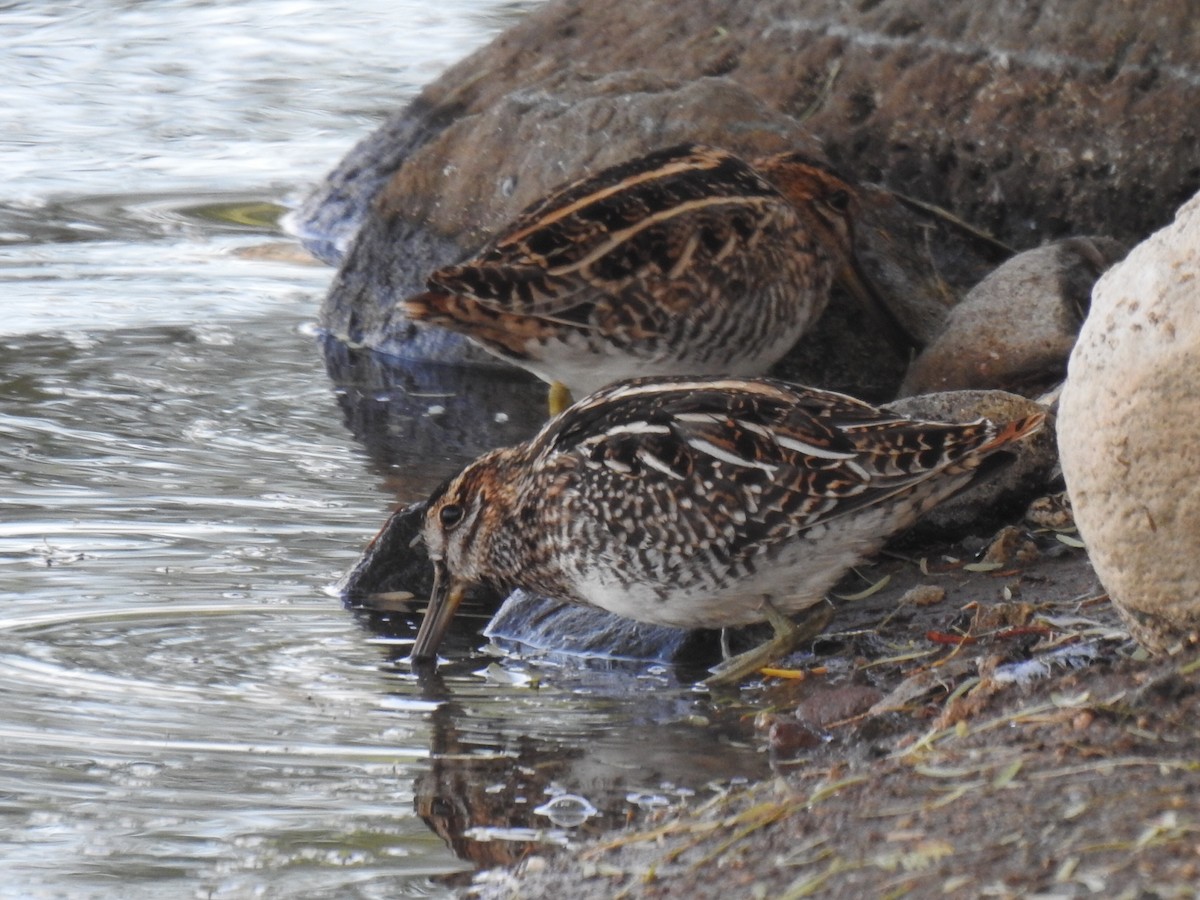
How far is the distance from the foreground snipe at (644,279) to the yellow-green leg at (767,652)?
5.17 feet

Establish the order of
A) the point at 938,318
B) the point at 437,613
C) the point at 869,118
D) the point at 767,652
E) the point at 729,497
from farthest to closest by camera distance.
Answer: the point at 869,118 < the point at 938,318 < the point at 437,613 < the point at 767,652 < the point at 729,497

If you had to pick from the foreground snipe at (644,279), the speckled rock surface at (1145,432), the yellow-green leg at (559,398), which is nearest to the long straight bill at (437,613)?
the foreground snipe at (644,279)

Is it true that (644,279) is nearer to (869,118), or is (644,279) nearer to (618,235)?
(618,235)

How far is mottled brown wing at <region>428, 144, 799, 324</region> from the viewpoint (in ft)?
22.9

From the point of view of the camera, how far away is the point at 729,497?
220 inches

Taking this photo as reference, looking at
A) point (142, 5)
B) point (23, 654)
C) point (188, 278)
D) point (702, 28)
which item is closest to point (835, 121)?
point (702, 28)

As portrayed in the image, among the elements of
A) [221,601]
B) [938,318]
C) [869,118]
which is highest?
[869,118]

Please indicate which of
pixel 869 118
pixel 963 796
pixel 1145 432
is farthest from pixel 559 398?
pixel 963 796

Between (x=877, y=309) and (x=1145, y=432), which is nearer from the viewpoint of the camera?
(x=1145, y=432)

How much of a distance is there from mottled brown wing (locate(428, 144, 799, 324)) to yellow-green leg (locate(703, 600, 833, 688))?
1620mm

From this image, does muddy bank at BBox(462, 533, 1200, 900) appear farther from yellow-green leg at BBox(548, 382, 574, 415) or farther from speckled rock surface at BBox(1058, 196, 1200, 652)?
yellow-green leg at BBox(548, 382, 574, 415)

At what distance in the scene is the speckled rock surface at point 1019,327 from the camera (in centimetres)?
745

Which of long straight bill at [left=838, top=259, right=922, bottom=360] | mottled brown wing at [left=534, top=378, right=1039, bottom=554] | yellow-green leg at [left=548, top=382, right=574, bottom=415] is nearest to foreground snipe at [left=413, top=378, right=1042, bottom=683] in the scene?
mottled brown wing at [left=534, top=378, right=1039, bottom=554]

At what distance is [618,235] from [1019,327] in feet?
5.09
